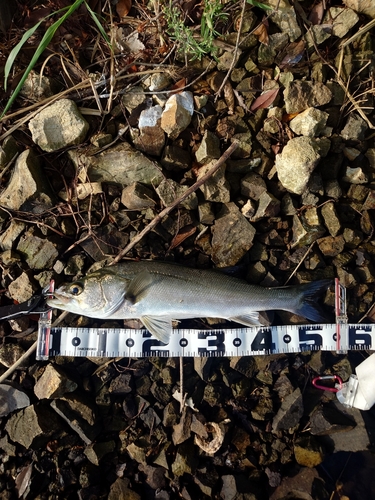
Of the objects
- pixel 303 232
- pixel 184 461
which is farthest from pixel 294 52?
pixel 184 461

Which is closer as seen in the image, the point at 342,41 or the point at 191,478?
the point at 191,478

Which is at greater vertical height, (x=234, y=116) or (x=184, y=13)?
(x=184, y=13)

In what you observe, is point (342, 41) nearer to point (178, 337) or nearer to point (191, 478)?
point (178, 337)

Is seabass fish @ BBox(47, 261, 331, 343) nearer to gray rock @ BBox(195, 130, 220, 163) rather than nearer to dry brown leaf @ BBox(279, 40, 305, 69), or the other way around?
gray rock @ BBox(195, 130, 220, 163)

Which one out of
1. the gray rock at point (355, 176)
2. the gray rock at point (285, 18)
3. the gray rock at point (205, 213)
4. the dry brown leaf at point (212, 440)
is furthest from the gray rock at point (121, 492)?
the gray rock at point (285, 18)

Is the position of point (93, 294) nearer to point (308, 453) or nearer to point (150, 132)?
point (150, 132)

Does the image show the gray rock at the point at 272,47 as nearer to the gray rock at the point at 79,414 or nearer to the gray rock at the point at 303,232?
the gray rock at the point at 303,232

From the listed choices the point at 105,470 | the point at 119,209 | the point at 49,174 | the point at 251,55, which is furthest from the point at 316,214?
the point at 105,470
